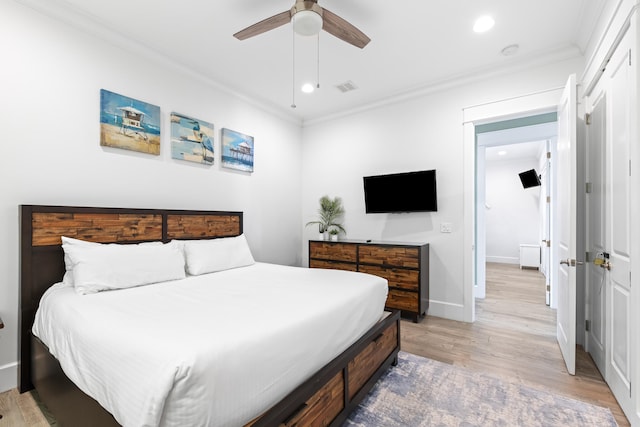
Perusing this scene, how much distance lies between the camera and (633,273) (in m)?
1.74

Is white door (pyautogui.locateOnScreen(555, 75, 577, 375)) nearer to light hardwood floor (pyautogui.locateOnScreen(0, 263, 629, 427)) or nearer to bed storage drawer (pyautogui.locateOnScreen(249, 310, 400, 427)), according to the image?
light hardwood floor (pyautogui.locateOnScreen(0, 263, 629, 427))

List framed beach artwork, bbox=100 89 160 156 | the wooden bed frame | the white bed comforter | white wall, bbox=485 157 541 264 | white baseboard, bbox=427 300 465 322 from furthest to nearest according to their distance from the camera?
white wall, bbox=485 157 541 264
white baseboard, bbox=427 300 465 322
framed beach artwork, bbox=100 89 160 156
the wooden bed frame
the white bed comforter

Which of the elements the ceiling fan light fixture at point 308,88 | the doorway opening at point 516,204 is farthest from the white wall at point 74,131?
the doorway opening at point 516,204

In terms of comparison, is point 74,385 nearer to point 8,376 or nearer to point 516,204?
point 8,376

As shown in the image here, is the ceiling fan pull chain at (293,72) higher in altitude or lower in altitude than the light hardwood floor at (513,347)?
higher

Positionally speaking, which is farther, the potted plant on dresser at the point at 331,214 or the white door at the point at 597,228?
the potted plant on dresser at the point at 331,214

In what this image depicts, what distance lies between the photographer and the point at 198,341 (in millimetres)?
1217

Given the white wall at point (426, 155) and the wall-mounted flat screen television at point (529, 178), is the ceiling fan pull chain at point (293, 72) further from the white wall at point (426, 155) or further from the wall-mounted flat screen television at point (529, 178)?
the wall-mounted flat screen television at point (529, 178)

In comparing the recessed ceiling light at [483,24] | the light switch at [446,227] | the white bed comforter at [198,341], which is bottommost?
the white bed comforter at [198,341]

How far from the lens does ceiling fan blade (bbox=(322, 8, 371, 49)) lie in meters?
2.08

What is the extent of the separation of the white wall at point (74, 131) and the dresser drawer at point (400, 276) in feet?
7.00

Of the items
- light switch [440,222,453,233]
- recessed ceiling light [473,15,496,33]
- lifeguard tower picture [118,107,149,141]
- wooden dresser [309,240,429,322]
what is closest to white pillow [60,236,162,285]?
lifeguard tower picture [118,107,149,141]

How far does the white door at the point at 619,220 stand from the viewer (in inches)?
72.5

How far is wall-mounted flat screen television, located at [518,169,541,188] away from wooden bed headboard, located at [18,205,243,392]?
7977 mm
